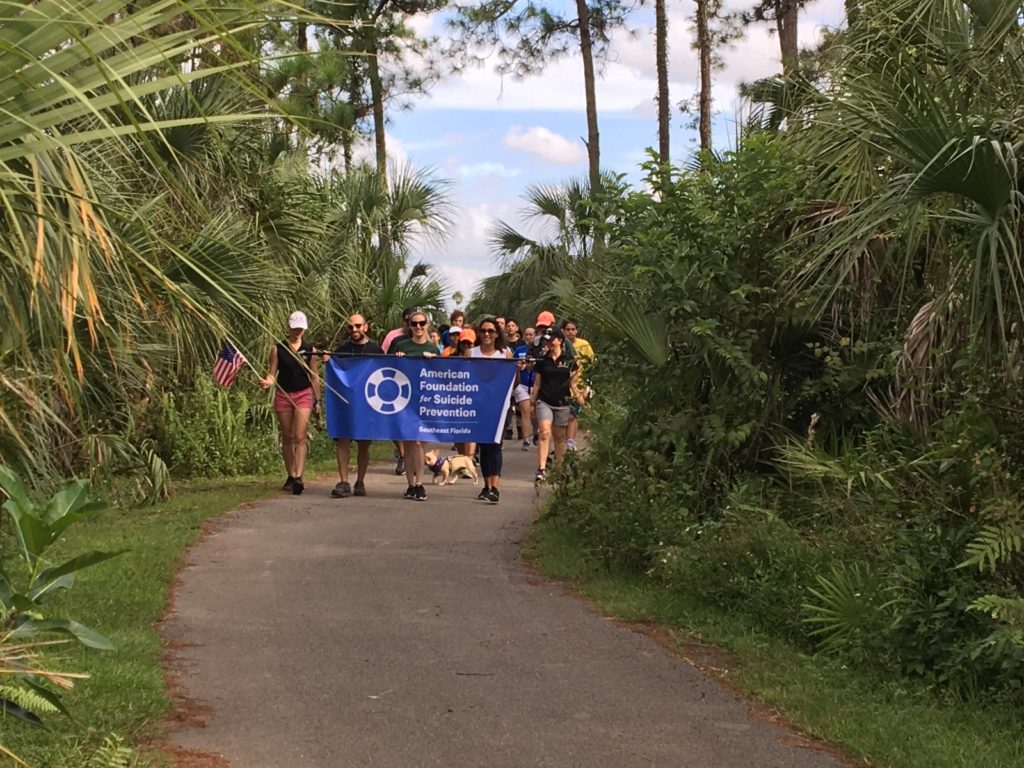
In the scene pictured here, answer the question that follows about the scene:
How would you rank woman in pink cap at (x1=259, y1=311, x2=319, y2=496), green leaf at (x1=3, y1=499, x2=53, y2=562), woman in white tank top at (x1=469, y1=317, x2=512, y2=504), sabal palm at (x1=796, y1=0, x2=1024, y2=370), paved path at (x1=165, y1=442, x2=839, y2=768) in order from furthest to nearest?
1. woman in white tank top at (x1=469, y1=317, x2=512, y2=504)
2. woman in pink cap at (x1=259, y1=311, x2=319, y2=496)
3. sabal palm at (x1=796, y1=0, x2=1024, y2=370)
4. paved path at (x1=165, y1=442, x2=839, y2=768)
5. green leaf at (x1=3, y1=499, x2=53, y2=562)

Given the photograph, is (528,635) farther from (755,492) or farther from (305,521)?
(305,521)

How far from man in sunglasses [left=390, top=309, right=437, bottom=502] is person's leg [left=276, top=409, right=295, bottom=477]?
1195 mm

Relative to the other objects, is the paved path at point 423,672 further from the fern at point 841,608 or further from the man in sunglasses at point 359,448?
the man in sunglasses at point 359,448

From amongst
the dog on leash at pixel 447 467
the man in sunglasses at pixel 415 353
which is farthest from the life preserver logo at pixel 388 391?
the dog on leash at pixel 447 467

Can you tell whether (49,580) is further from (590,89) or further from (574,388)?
(590,89)

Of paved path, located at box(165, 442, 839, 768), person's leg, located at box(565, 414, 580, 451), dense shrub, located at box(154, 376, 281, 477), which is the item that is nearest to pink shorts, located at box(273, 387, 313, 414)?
dense shrub, located at box(154, 376, 281, 477)

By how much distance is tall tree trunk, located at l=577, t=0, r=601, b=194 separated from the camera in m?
31.6

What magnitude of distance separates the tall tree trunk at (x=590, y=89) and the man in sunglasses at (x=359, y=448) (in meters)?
17.8

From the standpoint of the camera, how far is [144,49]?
3.05 m

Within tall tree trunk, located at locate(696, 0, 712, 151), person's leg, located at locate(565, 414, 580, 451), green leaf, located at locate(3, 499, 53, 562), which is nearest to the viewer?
green leaf, located at locate(3, 499, 53, 562)

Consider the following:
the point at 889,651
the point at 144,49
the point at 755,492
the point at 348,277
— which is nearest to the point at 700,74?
the point at 348,277

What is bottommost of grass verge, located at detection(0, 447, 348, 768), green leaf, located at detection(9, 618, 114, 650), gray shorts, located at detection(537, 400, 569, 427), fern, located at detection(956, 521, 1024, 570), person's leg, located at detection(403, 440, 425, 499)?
grass verge, located at detection(0, 447, 348, 768)

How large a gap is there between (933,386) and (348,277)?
13334 mm

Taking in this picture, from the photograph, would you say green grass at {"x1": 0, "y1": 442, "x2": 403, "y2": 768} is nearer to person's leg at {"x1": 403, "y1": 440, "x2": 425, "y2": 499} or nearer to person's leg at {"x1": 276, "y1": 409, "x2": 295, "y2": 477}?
person's leg at {"x1": 276, "y1": 409, "x2": 295, "y2": 477}
